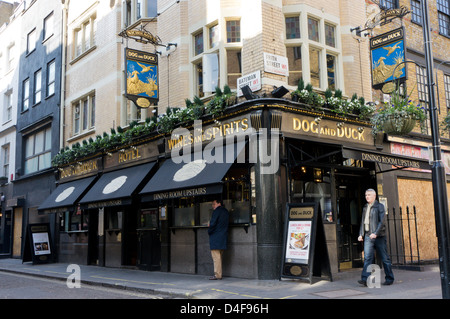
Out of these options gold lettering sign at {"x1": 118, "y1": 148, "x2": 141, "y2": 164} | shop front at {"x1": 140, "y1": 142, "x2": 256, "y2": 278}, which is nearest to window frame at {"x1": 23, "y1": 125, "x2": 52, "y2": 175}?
gold lettering sign at {"x1": 118, "y1": 148, "x2": 141, "y2": 164}

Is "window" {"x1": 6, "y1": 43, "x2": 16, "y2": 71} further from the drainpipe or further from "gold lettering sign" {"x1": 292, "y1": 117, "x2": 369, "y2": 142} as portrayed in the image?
"gold lettering sign" {"x1": 292, "y1": 117, "x2": 369, "y2": 142}

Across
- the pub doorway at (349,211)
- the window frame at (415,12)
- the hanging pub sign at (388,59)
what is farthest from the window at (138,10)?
the window frame at (415,12)

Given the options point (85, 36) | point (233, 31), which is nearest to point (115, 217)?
point (233, 31)

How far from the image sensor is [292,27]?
12.5 m

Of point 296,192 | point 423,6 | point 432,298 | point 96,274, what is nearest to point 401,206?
point 296,192

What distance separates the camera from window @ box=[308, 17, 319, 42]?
1266cm

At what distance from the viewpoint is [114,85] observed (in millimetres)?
16922

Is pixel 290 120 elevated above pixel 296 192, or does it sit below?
above

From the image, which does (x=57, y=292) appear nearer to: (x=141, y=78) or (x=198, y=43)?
(x=141, y=78)

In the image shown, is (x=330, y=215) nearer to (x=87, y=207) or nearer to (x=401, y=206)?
(x=401, y=206)

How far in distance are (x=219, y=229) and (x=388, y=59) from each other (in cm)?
614

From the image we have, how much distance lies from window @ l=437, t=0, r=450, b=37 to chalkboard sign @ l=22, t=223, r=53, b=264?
17123 millimetres

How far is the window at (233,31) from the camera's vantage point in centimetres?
1253
